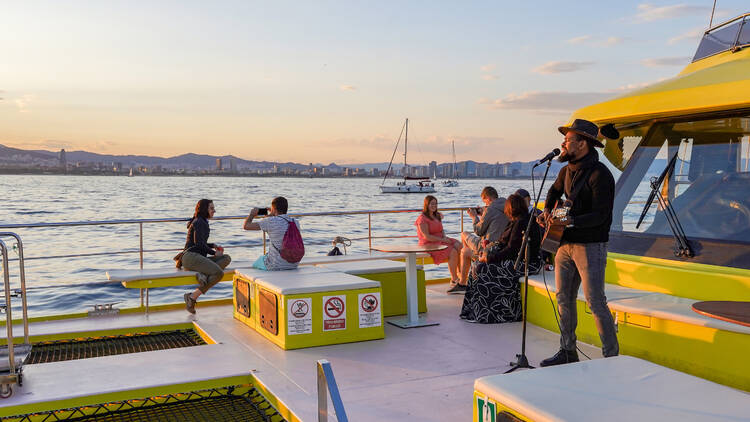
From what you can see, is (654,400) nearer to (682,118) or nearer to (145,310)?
(682,118)

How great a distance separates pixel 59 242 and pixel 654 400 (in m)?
29.2

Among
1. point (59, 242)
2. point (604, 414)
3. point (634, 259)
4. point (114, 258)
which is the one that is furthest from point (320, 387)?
point (59, 242)

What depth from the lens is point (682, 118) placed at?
5.26 metres

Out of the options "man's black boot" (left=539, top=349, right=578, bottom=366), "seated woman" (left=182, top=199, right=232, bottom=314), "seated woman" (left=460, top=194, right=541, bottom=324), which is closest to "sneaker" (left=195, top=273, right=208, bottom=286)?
"seated woman" (left=182, top=199, right=232, bottom=314)

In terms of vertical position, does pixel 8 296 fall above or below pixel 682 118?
below

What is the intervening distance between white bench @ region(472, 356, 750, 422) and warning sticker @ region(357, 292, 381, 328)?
2.83 meters

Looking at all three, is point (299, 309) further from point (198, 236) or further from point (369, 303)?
point (198, 236)

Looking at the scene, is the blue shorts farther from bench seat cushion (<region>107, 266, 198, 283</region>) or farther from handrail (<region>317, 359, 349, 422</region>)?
handrail (<region>317, 359, 349, 422</region>)

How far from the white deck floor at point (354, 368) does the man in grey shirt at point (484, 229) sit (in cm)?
110

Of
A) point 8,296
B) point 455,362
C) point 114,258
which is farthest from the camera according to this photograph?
point 114,258

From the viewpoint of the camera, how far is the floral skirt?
6.25 m

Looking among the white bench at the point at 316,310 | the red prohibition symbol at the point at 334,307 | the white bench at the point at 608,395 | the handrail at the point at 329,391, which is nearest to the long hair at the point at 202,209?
the white bench at the point at 316,310

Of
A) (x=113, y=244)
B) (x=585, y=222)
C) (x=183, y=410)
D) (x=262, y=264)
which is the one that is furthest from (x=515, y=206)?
(x=113, y=244)

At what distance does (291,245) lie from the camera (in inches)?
254
